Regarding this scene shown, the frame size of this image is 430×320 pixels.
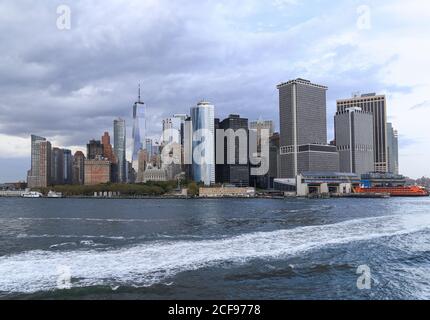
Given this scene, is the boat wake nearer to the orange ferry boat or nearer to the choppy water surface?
the choppy water surface

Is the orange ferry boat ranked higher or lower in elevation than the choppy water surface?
lower

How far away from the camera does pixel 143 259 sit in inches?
831

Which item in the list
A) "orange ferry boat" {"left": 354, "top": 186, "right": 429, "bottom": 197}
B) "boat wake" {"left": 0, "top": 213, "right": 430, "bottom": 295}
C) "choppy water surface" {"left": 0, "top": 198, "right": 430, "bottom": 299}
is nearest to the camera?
"choppy water surface" {"left": 0, "top": 198, "right": 430, "bottom": 299}

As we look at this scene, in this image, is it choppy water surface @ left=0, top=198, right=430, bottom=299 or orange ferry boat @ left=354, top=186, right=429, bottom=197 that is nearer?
choppy water surface @ left=0, top=198, right=430, bottom=299

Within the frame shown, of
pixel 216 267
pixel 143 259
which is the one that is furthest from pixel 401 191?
pixel 143 259

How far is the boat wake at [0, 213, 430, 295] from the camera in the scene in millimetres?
16842

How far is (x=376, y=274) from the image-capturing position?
1880cm

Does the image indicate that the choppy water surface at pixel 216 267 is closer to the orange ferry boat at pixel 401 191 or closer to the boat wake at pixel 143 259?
the boat wake at pixel 143 259

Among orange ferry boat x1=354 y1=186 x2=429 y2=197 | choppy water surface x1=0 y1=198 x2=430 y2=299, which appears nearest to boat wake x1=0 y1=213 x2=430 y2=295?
choppy water surface x1=0 y1=198 x2=430 y2=299
